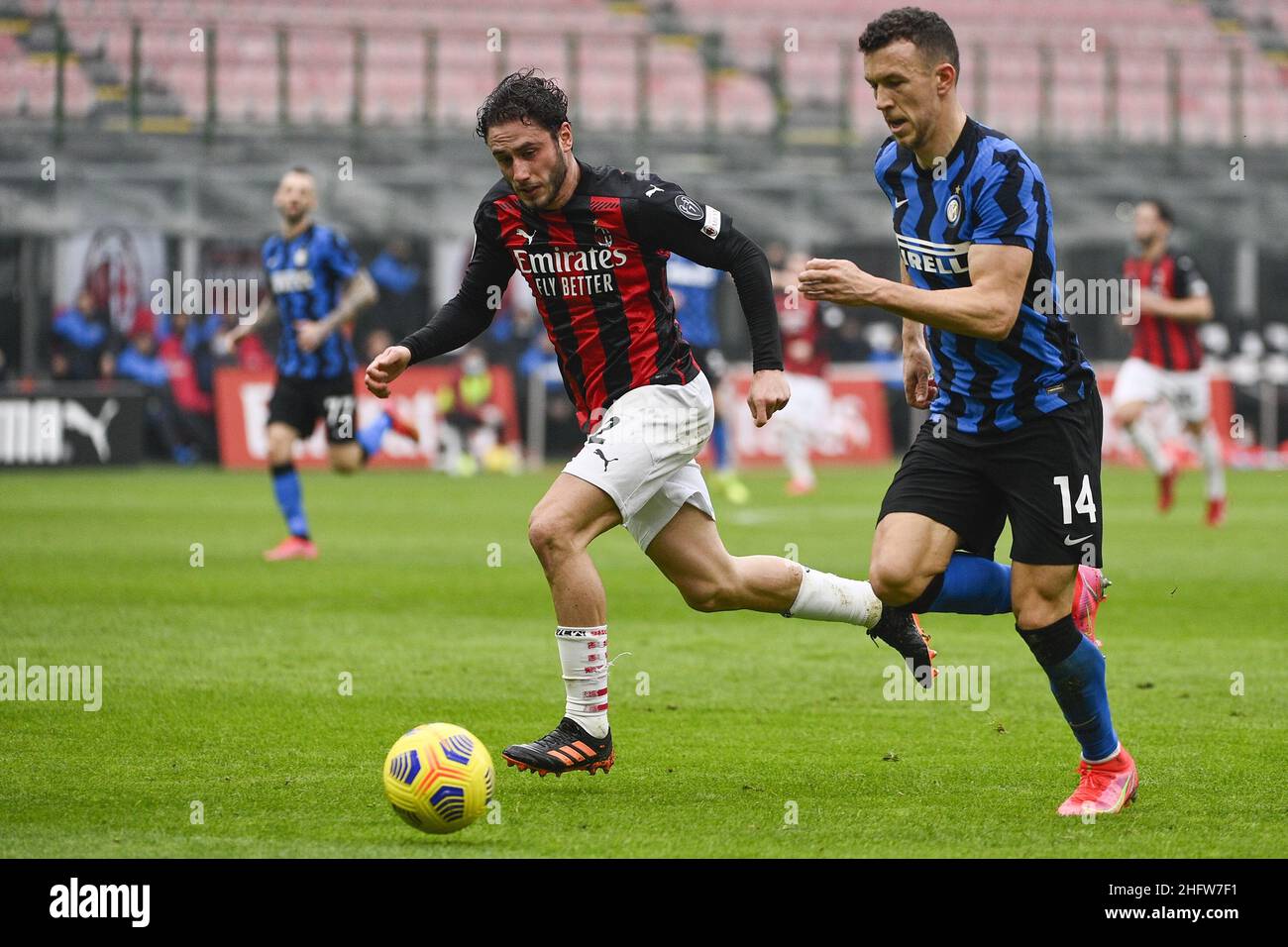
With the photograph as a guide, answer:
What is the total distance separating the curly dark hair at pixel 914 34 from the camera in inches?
206

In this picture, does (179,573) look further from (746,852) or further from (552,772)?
Result: (746,852)

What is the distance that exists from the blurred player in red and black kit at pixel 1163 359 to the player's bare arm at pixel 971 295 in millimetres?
10206

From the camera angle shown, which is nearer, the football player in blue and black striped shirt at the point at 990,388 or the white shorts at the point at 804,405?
the football player in blue and black striped shirt at the point at 990,388

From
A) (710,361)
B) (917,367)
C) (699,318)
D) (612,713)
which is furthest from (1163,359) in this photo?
(917,367)

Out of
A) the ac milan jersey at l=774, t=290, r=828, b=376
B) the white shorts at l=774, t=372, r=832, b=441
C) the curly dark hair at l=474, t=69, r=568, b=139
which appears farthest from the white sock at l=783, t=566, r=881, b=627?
the ac milan jersey at l=774, t=290, r=828, b=376

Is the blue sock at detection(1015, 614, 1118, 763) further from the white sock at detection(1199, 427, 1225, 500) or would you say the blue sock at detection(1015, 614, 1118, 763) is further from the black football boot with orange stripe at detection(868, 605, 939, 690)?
the white sock at detection(1199, 427, 1225, 500)

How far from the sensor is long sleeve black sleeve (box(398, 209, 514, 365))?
6.30m

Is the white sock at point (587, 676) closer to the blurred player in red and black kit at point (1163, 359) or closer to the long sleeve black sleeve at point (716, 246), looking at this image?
the long sleeve black sleeve at point (716, 246)

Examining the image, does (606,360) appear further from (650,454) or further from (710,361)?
(710,361)

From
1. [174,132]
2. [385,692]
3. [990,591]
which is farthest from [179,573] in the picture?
[174,132]

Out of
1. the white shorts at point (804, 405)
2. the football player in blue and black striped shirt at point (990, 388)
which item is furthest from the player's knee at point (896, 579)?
the white shorts at point (804, 405)

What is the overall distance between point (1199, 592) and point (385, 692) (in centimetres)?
560

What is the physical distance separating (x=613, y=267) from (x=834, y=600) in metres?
1.41

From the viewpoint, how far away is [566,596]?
5.88 metres
